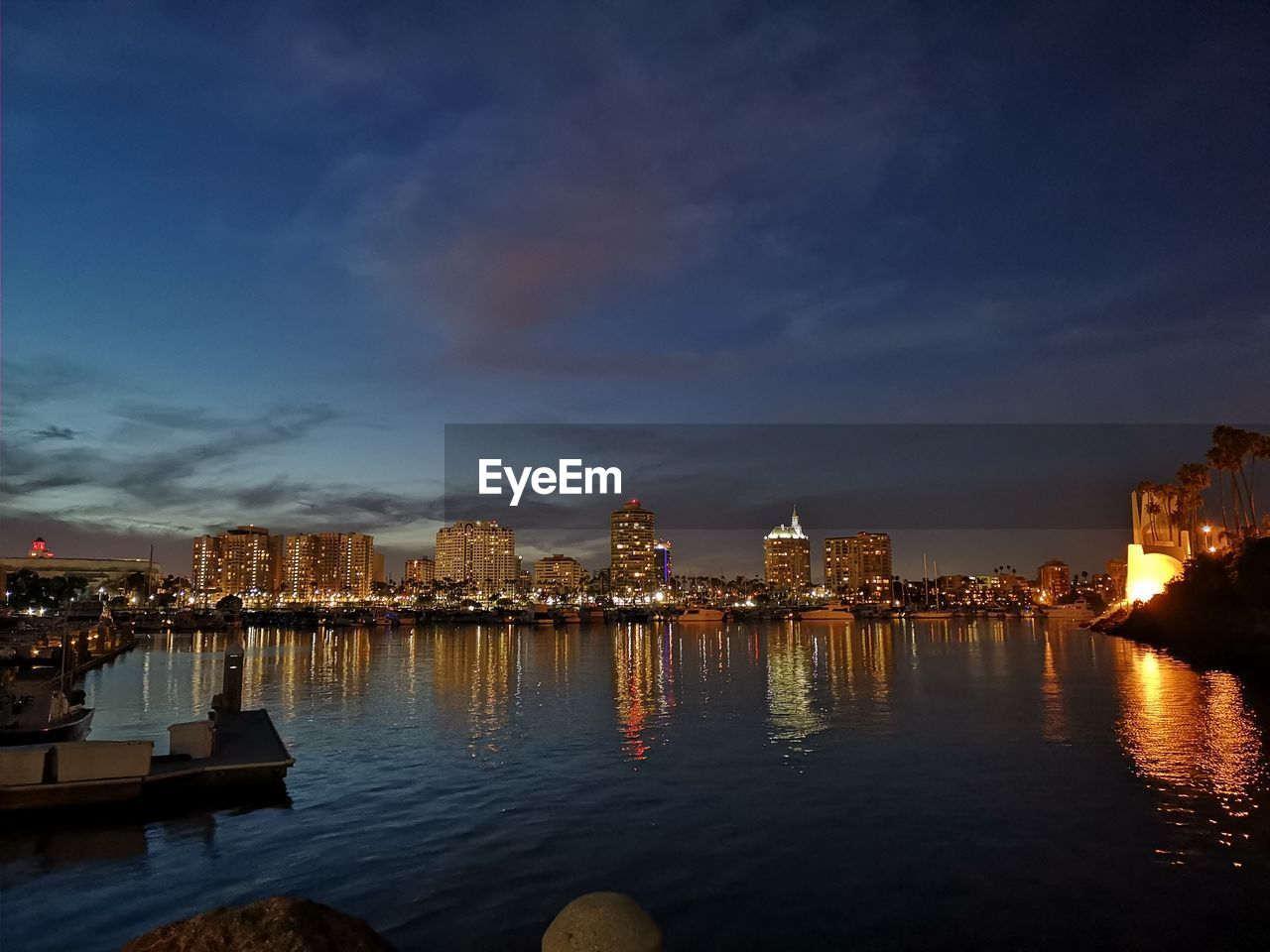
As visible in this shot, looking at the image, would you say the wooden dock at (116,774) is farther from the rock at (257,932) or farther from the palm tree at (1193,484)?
the palm tree at (1193,484)

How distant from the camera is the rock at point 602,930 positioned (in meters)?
5.65

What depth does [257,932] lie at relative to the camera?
306 inches

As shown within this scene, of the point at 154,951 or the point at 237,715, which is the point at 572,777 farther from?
the point at 154,951

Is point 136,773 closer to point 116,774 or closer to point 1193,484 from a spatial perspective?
point 116,774

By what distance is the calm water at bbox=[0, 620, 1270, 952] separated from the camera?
41.5 feet

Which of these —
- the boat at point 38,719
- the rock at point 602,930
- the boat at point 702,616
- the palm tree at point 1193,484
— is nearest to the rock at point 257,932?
the rock at point 602,930

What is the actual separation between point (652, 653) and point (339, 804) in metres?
61.7

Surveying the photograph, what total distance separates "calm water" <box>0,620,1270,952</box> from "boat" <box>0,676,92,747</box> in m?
4.91

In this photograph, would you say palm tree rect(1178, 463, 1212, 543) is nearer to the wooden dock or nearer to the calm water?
the calm water

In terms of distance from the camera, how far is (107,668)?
214ft

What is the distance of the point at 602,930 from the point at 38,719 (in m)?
26.4

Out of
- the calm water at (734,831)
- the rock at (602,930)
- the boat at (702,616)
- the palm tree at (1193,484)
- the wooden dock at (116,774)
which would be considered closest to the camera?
the rock at (602,930)

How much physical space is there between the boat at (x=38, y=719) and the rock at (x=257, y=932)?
20088mm

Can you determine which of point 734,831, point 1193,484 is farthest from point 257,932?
point 1193,484
